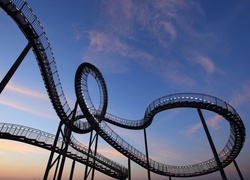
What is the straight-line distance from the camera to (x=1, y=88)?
24.2 feet

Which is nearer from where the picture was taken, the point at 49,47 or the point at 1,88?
the point at 1,88

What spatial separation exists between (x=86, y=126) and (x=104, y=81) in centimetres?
588

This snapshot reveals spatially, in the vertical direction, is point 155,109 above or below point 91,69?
below

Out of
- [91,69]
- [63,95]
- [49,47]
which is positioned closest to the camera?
[49,47]

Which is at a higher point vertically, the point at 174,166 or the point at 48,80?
the point at 48,80

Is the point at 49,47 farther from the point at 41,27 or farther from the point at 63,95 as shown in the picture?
the point at 63,95

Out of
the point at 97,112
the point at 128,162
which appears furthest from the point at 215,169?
the point at 97,112

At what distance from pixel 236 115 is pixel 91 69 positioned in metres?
15.1

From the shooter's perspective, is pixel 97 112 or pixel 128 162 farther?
pixel 97 112

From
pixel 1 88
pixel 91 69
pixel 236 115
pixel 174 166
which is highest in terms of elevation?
pixel 91 69

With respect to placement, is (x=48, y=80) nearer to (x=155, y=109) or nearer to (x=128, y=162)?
(x=155, y=109)

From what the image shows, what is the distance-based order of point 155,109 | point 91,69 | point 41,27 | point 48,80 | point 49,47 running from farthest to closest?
1. point 91,69
2. point 155,109
3. point 48,80
4. point 49,47
5. point 41,27

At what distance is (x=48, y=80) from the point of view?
512 inches

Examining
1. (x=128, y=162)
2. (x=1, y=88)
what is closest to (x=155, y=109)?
(x=128, y=162)
